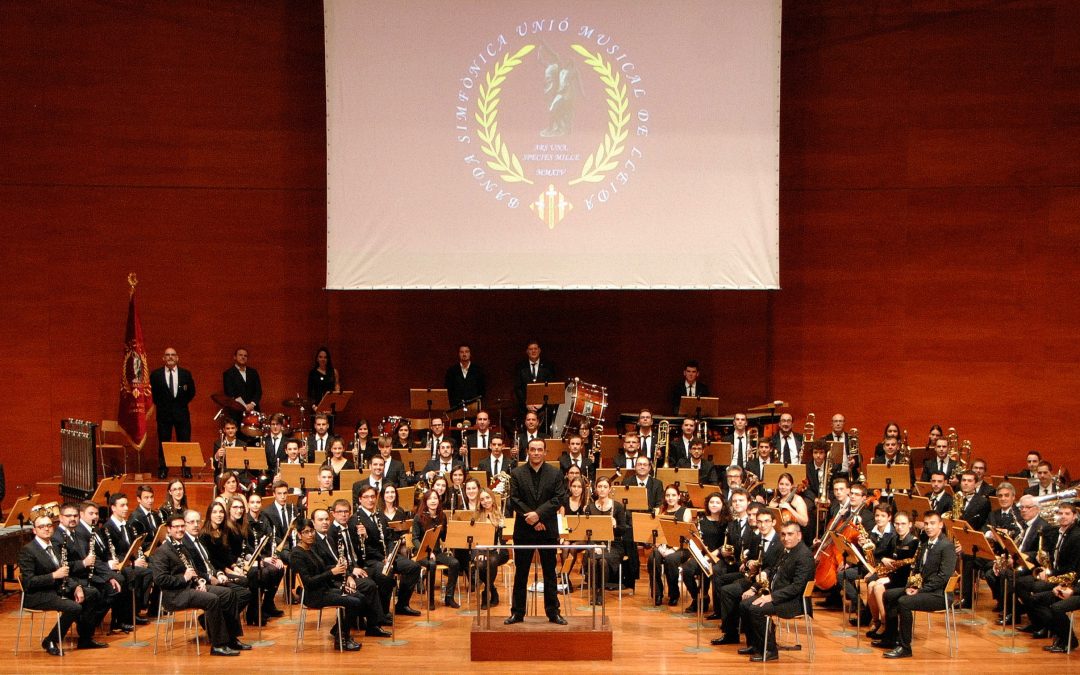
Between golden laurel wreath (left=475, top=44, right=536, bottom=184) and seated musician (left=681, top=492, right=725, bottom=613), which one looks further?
golden laurel wreath (left=475, top=44, right=536, bottom=184)

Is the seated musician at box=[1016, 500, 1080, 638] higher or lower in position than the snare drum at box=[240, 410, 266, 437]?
lower

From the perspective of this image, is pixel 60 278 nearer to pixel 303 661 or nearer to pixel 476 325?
pixel 476 325

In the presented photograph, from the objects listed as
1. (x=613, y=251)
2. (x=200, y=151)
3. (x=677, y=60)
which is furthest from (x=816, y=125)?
(x=200, y=151)

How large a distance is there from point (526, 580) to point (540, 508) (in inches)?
23.2

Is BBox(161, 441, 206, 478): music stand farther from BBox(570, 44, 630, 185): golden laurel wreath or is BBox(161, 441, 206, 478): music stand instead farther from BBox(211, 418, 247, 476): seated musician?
BBox(570, 44, 630, 185): golden laurel wreath

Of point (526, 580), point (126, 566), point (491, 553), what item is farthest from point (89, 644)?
point (526, 580)

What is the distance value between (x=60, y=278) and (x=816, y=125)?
32.7 ft

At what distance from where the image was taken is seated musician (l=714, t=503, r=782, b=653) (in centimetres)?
994

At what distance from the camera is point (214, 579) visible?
10.0 meters

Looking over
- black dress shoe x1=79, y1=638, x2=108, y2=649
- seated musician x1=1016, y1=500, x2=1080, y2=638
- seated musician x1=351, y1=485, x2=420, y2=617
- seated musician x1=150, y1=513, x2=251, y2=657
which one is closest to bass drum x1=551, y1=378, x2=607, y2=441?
seated musician x1=351, y1=485, x2=420, y2=617

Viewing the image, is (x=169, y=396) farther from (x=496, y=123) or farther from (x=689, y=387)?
(x=689, y=387)

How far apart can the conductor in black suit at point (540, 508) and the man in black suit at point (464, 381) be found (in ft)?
17.9

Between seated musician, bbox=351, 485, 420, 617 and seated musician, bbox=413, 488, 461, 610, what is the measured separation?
27cm

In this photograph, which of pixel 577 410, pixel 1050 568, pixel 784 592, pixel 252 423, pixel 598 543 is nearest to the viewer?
pixel 784 592
